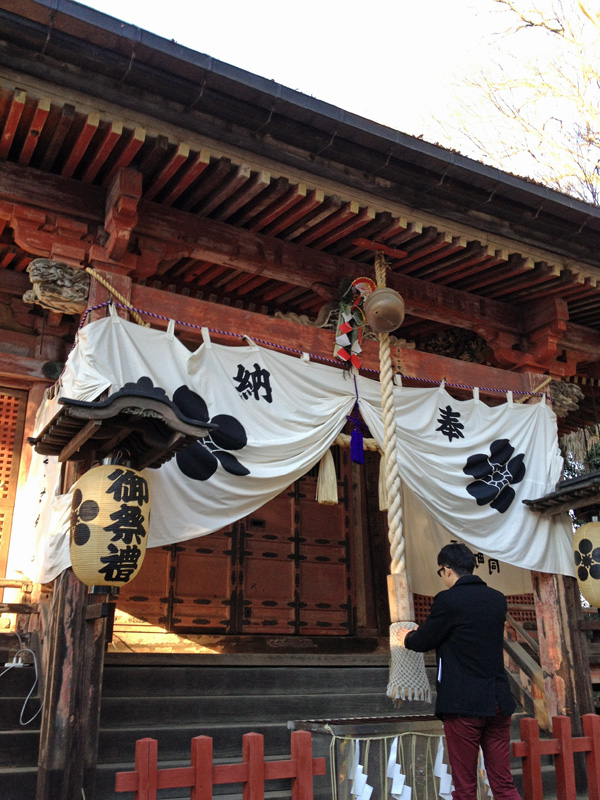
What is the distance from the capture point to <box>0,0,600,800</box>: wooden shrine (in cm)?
505

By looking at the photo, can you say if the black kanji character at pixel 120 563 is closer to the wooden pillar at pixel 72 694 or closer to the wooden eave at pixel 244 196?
the wooden pillar at pixel 72 694

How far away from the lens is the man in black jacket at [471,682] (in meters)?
3.70

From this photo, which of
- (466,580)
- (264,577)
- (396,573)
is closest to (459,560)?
(466,580)

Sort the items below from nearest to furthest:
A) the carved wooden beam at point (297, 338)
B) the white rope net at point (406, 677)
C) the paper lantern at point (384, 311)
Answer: the white rope net at point (406, 677), the paper lantern at point (384, 311), the carved wooden beam at point (297, 338)

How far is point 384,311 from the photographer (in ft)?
17.5

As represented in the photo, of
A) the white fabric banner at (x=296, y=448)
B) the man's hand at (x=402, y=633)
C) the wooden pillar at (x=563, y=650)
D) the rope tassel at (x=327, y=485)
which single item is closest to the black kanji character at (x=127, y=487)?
the white fabric banner at (x=296, y=448)

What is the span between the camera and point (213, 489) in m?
5.39

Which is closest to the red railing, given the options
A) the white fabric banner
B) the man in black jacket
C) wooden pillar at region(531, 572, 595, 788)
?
the man in black jacket

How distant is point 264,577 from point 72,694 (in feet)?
11.8

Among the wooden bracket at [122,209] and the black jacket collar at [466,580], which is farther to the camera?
the wooden bracket at [122,209]

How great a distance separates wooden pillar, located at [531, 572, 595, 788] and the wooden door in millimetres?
2244

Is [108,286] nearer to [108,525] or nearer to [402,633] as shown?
[108,525]

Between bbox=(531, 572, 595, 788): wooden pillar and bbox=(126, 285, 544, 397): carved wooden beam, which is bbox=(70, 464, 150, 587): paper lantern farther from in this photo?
bbox=(531, 572, 595, 788): wooden pillar

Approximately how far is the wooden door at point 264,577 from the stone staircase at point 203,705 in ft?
3.82
